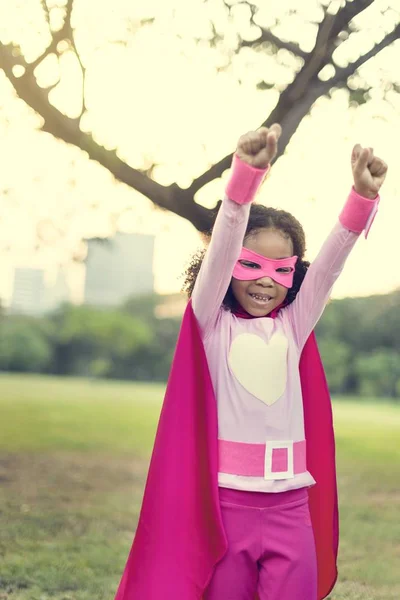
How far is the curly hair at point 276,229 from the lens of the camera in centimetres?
248

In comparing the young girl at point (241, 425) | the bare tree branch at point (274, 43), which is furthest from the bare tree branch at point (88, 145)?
the young girl at point (241, 425)

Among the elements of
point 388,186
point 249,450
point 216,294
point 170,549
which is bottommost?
point 170,549

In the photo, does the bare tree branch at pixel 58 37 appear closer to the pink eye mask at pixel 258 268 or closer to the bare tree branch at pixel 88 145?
the bare tree branch at pixel 88 145

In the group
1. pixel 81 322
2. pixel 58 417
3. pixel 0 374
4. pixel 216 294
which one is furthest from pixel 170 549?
pixel 81 322

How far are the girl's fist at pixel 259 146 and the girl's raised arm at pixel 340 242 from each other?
0.27 m

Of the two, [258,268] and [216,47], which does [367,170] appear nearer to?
[258,268]

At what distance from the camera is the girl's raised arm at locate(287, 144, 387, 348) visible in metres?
2.20

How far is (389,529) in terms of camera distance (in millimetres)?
7070

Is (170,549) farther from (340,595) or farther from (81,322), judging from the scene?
(81,322)

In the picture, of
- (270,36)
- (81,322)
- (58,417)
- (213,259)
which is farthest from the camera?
(81,322)

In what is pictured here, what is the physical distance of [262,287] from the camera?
240 cm

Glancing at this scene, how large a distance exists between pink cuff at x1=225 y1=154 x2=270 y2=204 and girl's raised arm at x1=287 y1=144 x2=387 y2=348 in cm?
29

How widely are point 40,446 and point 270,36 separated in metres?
10.2

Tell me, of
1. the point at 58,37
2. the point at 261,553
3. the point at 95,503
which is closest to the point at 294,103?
the point at 58,37
